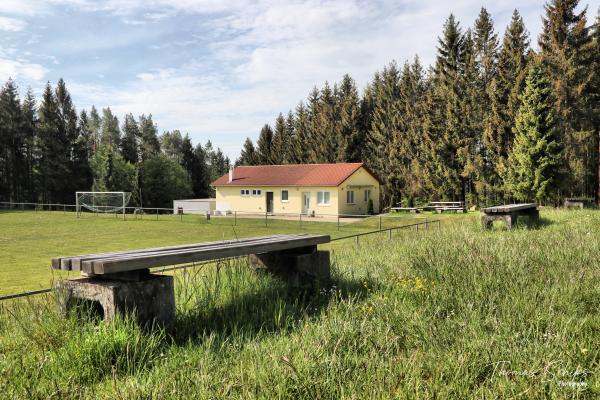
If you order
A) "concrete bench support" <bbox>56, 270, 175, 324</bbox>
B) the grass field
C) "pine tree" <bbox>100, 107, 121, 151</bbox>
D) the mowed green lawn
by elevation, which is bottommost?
the mowed green lawn

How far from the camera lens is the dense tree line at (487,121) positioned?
103 ft

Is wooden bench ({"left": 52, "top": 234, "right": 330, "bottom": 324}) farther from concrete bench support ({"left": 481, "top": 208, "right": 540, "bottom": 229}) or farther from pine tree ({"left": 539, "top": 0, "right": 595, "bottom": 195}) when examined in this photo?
pine tree ({"left": 539, "top": 0, "right": 595, "bottom": 195})

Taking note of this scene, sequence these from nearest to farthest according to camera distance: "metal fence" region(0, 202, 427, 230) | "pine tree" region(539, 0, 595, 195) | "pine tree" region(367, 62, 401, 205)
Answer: "metal fence" region(0, 202, 427, 230) → "pine tree" region(539, 0, 595, 195) → "pine tree" region(367, 62, 401, 205)

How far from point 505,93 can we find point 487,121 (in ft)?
8.42

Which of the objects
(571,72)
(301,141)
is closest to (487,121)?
(571,72)

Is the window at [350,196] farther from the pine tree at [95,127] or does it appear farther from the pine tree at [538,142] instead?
the pine tree at [95,127]

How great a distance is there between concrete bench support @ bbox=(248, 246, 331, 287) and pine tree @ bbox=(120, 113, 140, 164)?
64.1 meters

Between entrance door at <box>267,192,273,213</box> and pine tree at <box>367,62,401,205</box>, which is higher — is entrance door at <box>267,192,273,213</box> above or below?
below

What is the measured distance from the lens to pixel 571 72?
3434cm

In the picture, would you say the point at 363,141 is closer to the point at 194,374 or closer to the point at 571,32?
the point at 571,32

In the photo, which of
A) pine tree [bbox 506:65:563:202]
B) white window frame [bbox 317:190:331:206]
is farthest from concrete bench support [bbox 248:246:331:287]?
white window frame [bbox 317:190:331:206]

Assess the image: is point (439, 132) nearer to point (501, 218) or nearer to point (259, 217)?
point (259, 217)

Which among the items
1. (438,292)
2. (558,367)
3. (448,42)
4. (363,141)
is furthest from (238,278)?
(363,141)

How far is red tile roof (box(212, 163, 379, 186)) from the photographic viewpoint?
40.2 meters
